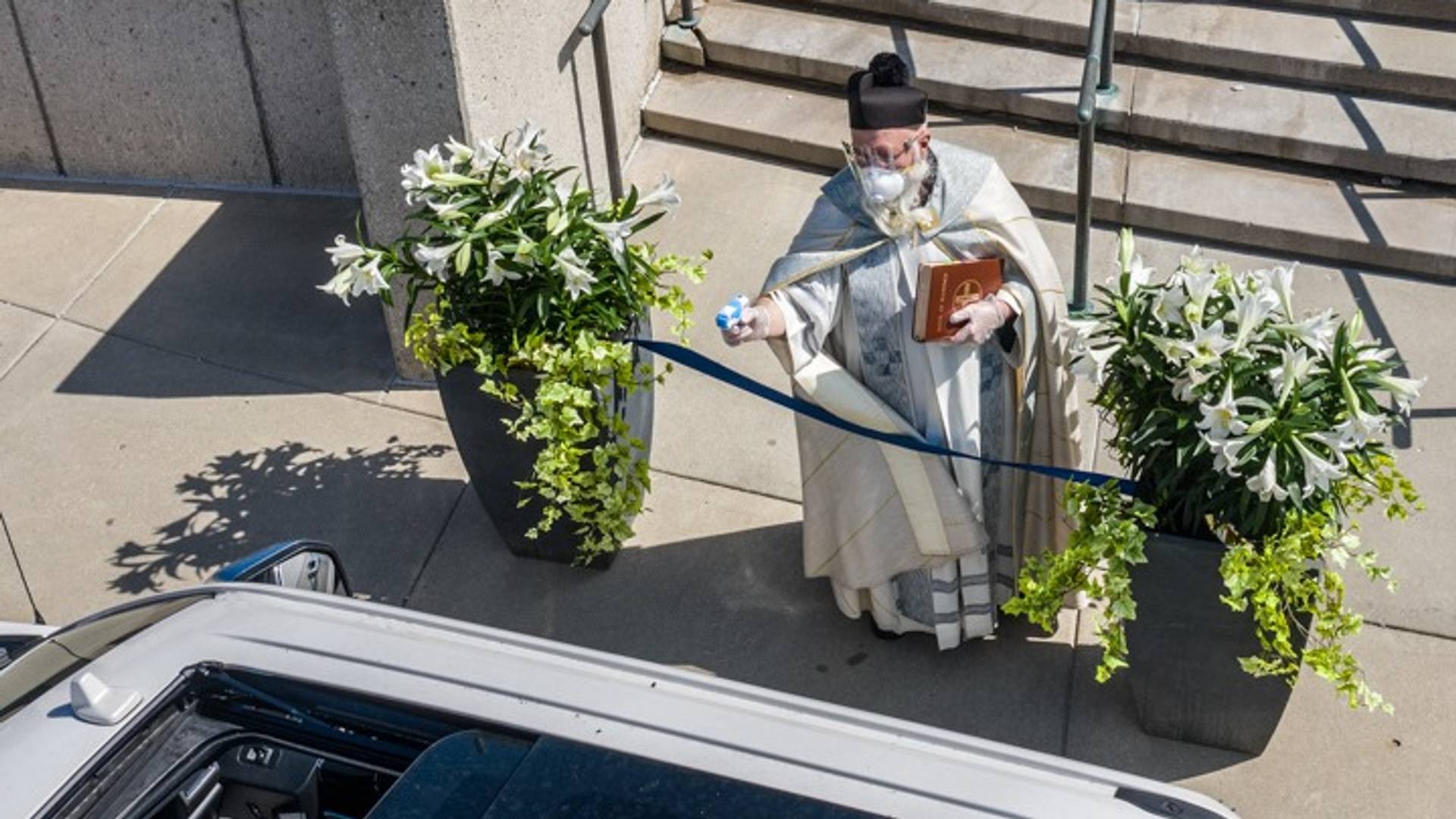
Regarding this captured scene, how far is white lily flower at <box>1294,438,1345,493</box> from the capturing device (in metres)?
4.45

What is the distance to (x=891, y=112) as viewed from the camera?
15.4ft

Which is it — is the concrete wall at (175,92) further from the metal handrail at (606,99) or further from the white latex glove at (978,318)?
the white latex glove at (978,318)

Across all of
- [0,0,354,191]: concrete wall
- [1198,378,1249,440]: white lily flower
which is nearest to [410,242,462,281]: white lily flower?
[1198,378,1249,440]: white lily flower

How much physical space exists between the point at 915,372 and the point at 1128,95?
107 inches

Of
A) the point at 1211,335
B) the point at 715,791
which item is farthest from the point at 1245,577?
the point at 715,791

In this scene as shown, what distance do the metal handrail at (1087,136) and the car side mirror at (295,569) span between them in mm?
2969

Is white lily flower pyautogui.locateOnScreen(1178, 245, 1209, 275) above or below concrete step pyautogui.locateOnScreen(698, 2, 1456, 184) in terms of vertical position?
below

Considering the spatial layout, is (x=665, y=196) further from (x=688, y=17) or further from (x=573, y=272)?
(x=688, y=17)

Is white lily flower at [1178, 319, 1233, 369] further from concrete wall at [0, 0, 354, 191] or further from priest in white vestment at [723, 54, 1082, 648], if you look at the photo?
concrete wall at [0, 0, 354, 191]

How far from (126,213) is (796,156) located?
2.88m

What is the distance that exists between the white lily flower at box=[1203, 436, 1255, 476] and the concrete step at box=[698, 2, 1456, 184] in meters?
2.91

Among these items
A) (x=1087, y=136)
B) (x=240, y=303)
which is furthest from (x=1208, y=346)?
(x=240, y=303)

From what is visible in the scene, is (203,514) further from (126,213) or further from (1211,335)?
(1211,335)

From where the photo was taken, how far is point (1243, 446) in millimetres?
4496
